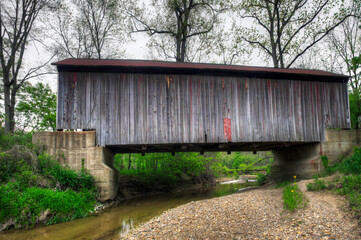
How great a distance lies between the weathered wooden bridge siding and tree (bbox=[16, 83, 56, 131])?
6895 millimetres

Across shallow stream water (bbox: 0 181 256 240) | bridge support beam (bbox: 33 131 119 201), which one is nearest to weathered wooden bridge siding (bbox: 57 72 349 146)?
bridge support beam (bbox: 33 131 119 201)

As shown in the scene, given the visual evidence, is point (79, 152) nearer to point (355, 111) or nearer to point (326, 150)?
point (326, 150)

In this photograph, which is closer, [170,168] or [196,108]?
[196,108]

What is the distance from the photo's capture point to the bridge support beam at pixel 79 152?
1036 centimetres

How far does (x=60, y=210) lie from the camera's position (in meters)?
8.23

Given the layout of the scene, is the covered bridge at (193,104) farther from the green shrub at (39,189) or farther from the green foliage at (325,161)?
the green shrub at (39,189)

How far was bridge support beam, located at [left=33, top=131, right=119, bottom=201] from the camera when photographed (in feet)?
34.0

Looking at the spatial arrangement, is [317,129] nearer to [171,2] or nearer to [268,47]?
[268,47]

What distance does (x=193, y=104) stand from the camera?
12016 millimetres

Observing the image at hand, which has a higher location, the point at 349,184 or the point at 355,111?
the point at 355,111

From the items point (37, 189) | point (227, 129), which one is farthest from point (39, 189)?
point (227, 129)

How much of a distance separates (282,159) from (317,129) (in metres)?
3.97

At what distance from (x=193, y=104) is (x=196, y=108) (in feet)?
A: 0.81

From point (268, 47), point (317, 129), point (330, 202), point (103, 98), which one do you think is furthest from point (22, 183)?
point (268, 47)
